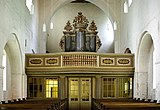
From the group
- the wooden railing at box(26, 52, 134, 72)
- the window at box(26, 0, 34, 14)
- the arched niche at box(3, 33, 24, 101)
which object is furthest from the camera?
the window at box(26, 0, 34, 14)

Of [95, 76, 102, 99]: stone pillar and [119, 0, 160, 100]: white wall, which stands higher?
[119, 0, 160, 100]: white wall

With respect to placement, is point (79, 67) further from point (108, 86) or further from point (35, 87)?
point (35, 87)

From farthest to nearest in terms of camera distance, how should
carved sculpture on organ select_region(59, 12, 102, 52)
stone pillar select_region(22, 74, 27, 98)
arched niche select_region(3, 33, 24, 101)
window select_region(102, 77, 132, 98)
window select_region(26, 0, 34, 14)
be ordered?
carved sculpture on organ select_region(59, 12, 102, 52) < window select_region(26, 0, 34, 14) < window select_region(102, 77, 132, 98) < stone pillar select_region(22, 74, 27, 98) < arched niche select_region(3, 33, 24, 101)

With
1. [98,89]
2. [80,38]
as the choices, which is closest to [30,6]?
[80,38]

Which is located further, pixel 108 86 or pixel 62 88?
pixel 108 86

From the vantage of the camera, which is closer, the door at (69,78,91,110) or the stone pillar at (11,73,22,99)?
the stone pillar at (11,73,22,99)

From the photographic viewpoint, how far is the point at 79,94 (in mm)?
21969

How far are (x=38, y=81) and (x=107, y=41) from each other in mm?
13227

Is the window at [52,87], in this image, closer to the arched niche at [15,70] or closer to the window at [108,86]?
the arched niche at [15,70]

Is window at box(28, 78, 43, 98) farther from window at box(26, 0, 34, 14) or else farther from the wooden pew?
the wooden pew

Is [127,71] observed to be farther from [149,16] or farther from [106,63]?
[149,16]

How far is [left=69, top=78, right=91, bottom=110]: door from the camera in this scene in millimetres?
21922

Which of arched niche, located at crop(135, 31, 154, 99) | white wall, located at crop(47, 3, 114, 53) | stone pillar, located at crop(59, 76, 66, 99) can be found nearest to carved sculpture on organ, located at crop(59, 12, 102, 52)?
stone pillar, located at crop(59, 76, 66, 99)

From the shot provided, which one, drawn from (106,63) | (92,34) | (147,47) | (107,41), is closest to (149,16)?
(147,47)
